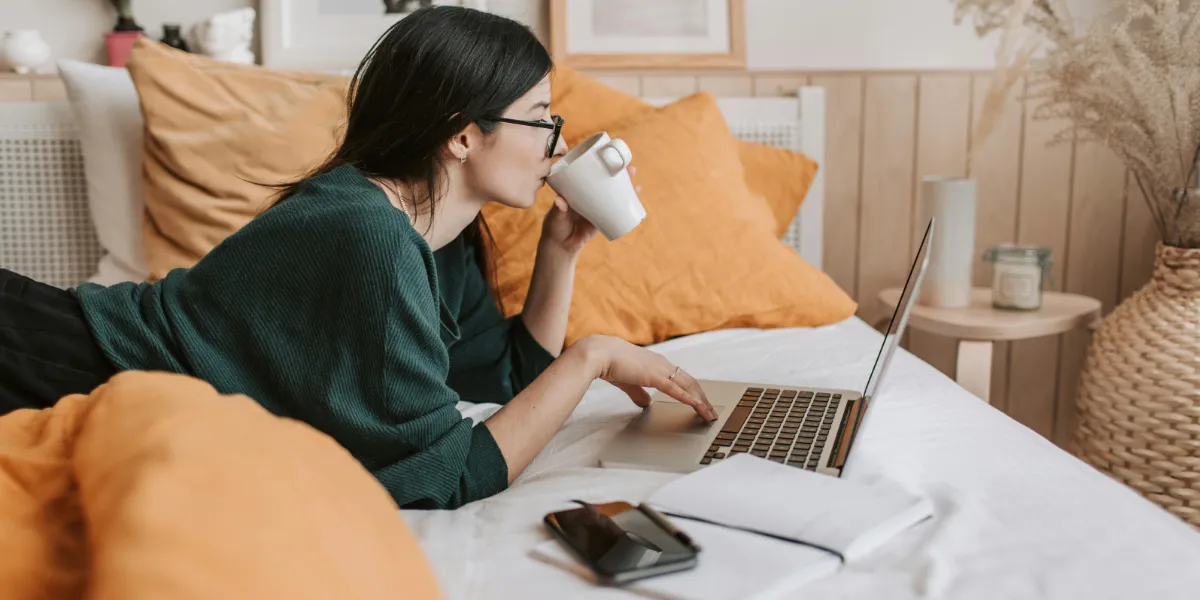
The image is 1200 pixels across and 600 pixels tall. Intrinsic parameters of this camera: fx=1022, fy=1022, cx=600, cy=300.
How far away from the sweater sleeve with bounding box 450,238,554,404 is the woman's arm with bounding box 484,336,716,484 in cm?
29

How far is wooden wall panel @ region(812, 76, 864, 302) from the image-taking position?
7.34ft

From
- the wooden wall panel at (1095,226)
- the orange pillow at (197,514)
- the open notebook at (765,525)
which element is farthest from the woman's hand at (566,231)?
the wooden wall panel at (1095,226)

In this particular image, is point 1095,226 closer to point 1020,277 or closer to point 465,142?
point 1020,277

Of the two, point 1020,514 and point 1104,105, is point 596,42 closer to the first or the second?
point 1104,105

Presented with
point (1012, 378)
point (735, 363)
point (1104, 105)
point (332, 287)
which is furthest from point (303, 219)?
point (1012, 378)

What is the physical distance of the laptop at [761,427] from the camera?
3.36 ft

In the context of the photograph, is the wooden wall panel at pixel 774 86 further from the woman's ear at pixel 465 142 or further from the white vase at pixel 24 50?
the white vase at pixel 24 50

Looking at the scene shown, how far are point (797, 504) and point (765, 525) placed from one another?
→ 0.15 ft

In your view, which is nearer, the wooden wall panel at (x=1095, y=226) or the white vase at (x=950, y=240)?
the white vase at (x=950, y=240)

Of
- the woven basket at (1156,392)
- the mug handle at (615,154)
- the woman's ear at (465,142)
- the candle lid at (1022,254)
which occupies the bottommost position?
the woven basket at (1156,392)

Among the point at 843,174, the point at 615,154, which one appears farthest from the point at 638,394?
the point at 843,174

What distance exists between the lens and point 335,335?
3.20 ft

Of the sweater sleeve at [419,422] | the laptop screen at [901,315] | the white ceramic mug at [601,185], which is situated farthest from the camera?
the white ceramic mug at [601,185]

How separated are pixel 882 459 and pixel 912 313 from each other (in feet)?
3.26
